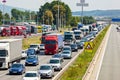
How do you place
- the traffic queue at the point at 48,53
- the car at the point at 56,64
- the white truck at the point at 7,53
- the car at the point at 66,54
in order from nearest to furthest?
the traffic queue at the point at 48,53 < the white truck at the point at 7,53 < the car at the point at 56,64 < the car at the point at 66,54

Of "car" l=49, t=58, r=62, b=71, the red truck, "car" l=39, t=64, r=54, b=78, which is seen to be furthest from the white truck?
the red truck

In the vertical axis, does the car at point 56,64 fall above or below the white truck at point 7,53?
below

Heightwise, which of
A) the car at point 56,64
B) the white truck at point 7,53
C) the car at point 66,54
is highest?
the white truck at point 7,53

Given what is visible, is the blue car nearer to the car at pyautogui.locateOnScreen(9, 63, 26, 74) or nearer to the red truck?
the car at pyautogui.locateOnScreen(9, 63, 26, 74)

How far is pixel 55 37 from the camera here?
64.4 metres

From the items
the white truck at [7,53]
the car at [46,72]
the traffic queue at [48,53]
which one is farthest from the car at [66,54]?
the car at [46,72]

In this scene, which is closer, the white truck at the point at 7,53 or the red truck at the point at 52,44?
the white truck at the point at 7,53

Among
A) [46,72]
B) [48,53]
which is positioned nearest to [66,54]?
→ [48,53]

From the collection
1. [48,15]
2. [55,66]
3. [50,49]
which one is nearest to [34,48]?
[50,49]

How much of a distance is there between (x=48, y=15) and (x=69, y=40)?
101 m

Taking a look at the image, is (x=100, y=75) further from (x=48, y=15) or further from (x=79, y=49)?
(x=48, y=15)

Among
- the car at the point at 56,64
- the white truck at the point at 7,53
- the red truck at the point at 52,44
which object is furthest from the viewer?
the red truck at the point at 52,44

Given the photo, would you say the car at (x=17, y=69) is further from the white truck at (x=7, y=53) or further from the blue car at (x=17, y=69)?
the white truck at (x=7, y=53)

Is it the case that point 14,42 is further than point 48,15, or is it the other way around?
point 48,15
